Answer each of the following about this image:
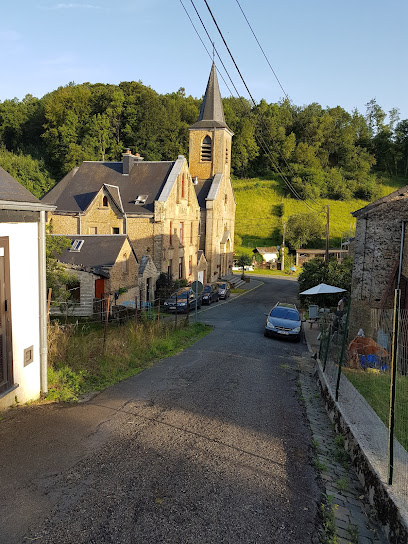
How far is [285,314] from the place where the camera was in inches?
764

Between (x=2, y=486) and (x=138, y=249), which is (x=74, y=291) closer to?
(x=138, y=249)

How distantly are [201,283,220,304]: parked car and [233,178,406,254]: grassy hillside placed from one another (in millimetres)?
25960

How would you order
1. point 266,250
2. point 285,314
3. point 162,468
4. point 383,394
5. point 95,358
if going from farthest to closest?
point 266,250
point 285,314
point 95,358
point 383,394
point 162,468

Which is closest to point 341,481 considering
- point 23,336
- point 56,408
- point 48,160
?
point 56,408

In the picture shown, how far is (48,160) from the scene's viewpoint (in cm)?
6347

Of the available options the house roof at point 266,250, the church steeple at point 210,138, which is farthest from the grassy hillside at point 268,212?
Answer: the church steeple at point 210,138

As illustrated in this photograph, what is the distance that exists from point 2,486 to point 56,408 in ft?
8.29

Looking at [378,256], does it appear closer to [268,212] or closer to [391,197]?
[391,197]

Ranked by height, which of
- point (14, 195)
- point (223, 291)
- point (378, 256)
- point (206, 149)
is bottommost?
point (223, 291)

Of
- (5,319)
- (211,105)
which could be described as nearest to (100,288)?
(5,319)

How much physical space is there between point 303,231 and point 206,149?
2146 cm

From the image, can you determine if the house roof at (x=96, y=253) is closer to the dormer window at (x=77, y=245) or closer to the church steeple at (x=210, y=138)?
the dormer window at (x=77, y=245)

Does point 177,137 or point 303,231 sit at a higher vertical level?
point 177,137

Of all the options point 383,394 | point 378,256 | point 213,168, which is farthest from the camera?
point 213,168
